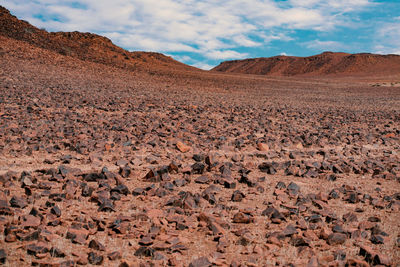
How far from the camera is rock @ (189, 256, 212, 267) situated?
9.32 feet

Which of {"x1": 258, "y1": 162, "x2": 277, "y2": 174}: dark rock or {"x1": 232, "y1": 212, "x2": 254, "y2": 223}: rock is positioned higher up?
{"x1": 258, "y1": 162, "x2": 277, "y2": 174}: dark rock

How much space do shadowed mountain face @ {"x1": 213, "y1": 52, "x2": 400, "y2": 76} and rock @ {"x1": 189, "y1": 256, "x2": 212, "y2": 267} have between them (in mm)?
101460

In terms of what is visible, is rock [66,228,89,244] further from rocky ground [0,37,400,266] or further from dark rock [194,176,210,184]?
dark rock [194,176,210,184]

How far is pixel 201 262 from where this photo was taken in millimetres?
2879

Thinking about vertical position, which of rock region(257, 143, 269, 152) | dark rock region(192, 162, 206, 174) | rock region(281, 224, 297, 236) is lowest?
rock region(281, 224, 297, 236)

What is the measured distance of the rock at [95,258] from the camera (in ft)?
9.21

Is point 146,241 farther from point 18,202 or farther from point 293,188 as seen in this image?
point 293,188

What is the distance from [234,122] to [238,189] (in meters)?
5.29

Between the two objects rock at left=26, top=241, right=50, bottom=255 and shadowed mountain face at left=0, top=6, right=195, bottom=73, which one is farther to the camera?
shadowed mountain face at left=0, top=6, right=195, bottom=73

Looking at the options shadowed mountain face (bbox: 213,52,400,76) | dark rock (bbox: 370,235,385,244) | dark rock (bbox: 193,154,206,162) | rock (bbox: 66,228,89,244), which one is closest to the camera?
rock (bbox: 66,228,89,244)

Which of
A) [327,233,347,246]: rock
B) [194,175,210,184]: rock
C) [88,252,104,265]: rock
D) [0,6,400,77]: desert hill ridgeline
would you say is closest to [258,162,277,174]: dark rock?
[194,175,210,184]: rock

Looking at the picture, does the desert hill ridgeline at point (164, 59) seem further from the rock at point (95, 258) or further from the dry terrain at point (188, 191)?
the rock at point (95, 258)

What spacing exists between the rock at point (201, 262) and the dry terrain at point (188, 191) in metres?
0.03

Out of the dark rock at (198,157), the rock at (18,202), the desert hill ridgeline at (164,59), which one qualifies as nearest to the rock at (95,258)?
the rock at (18,202)
